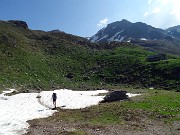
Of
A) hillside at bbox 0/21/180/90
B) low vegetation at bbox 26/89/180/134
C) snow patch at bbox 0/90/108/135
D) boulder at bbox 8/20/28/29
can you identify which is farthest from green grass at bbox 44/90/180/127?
boulder at bbox 8/20/28/29

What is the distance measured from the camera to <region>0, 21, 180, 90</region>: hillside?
9444 centimetres

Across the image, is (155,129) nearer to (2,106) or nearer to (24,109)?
(24,109)

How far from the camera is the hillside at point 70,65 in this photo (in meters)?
94.4

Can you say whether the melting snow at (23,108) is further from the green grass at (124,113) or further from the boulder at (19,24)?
the boulder at (19,24)

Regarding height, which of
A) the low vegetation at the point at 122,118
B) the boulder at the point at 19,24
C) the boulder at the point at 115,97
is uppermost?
the boulder at the point at 19,24

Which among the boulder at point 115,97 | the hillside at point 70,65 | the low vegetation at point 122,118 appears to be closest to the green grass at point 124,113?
the low vegetation at point 122,118

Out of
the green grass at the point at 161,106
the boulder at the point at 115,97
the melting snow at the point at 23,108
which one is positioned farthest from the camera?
the boulder at the point at 115,97

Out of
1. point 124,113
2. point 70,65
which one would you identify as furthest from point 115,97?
point 70,65

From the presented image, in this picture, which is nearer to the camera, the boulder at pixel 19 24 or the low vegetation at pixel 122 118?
the low vegetation at pixel 122 118

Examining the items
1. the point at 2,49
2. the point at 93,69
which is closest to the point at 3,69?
the point at 2,49

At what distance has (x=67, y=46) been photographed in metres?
140

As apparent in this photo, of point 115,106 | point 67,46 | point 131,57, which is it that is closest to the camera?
point 115,106

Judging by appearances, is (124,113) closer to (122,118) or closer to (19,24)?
(122,118)

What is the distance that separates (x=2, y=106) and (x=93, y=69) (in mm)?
62627
